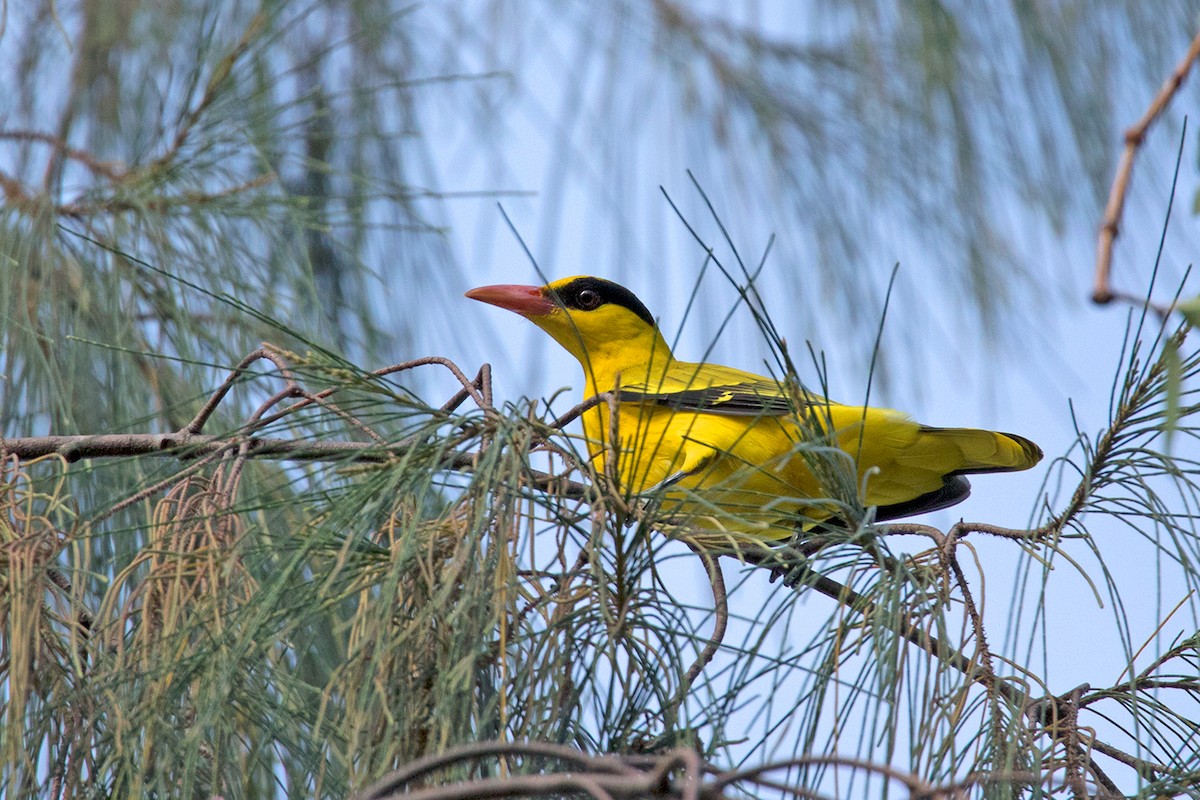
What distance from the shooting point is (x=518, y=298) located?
133 inches

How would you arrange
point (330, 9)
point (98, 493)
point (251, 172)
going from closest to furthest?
1. point (98, 493)
2. point (251, 172)
3. point (330, 9)

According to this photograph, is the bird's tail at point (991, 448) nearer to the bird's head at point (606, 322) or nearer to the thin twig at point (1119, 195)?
the bird's head at point (606, 322)

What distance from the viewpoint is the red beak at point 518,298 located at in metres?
3.37

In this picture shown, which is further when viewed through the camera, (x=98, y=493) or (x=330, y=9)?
(x=330, y=9)

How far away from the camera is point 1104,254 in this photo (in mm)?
909

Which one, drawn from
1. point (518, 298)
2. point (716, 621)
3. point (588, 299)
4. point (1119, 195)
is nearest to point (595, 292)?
point (588, 299)

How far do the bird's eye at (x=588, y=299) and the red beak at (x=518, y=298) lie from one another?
0.65 feet

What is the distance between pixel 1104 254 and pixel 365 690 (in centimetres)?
89

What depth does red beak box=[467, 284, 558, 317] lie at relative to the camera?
133 inches

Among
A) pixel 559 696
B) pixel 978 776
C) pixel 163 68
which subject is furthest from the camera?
pixel 163 68

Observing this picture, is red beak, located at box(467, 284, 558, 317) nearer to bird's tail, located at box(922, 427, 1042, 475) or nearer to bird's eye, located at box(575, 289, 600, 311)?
bird's eye, located at box(575, 289, 600, 311)

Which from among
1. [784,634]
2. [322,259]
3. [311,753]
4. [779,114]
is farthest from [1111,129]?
[311,753]

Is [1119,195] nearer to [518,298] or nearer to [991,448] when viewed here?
[991,448]

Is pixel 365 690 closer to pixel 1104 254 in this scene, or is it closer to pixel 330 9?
pixel 1104 254
